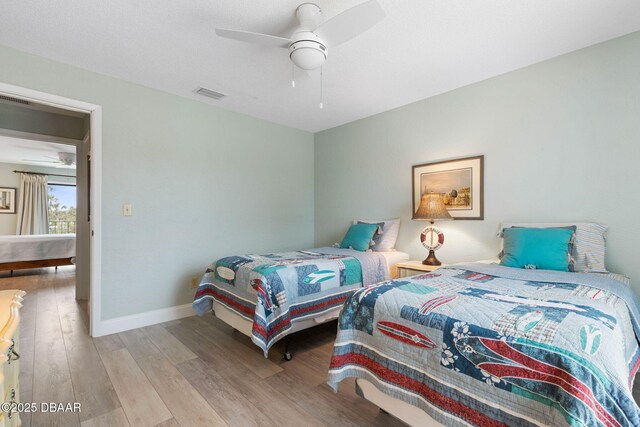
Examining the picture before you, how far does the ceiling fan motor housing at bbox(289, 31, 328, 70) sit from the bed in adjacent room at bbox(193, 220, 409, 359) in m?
1.49

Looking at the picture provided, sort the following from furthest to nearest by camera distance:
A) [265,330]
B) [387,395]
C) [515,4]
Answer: [265,330], [515,4], [387,395]

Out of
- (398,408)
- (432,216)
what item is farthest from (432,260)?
(398,408)

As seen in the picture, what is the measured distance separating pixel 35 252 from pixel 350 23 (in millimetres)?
6843

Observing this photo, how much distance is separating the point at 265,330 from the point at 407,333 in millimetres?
1135

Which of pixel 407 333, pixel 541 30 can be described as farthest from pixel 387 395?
pixel 541 30

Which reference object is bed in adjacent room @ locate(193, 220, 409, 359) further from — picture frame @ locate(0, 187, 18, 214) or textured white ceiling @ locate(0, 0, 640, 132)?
picture frame @ locate(0, 187, 18, 214)

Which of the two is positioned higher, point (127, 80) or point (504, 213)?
point (127, 80)

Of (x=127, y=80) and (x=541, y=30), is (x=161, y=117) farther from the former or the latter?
(x=541, y=30)

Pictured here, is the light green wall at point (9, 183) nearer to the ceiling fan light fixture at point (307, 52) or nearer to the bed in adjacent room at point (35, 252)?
the bed in adjacent room at point (35, 252)

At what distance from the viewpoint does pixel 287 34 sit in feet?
7.20

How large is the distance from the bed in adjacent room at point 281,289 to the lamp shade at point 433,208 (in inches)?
24.3

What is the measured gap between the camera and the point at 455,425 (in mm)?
1136

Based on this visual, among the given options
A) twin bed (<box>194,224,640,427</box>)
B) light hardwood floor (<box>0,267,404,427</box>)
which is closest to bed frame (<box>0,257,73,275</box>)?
light hardwood floor (<box>0,267,404,427</box>)

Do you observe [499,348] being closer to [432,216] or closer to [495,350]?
[495,350]
